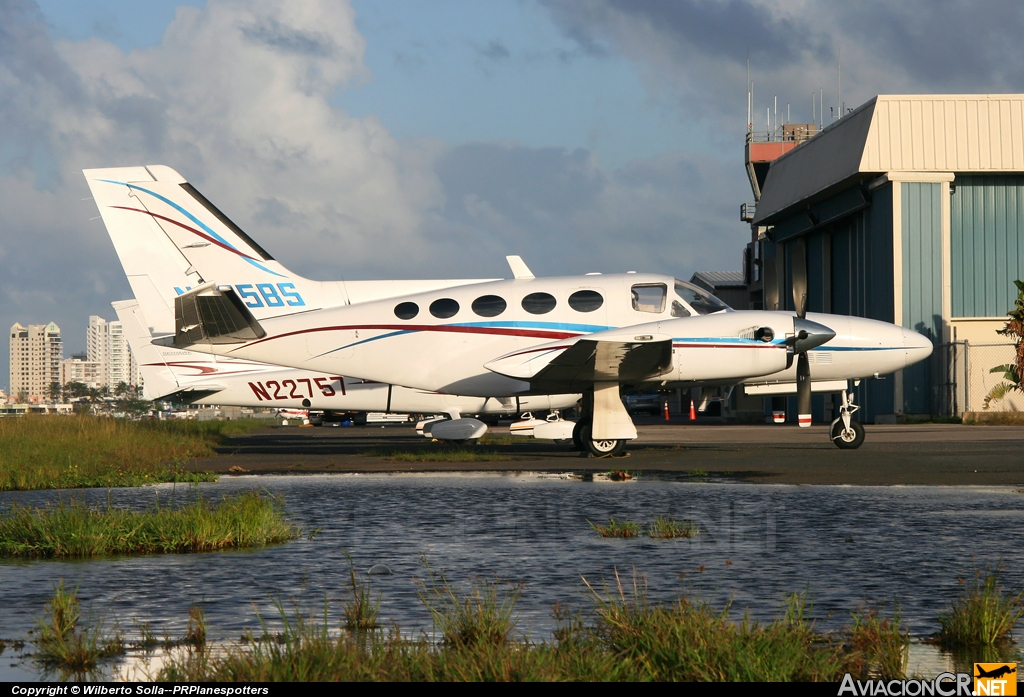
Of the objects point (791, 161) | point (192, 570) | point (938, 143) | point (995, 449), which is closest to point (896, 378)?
point (938, 143)

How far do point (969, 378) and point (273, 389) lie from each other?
28.2 metres

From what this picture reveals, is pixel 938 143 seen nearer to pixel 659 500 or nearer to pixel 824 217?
pixel 824 217

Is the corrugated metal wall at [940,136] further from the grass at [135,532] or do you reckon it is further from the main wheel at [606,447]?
the grass at [135,532]

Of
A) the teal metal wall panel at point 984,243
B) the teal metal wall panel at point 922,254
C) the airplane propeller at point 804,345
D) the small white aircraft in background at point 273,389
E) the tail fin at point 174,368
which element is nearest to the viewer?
the airplane propeller at point 804,345

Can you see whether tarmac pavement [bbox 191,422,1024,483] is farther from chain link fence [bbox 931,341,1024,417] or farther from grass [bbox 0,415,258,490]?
chain link fence [bbox 931,341,1024,417]

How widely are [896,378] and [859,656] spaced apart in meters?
39.5

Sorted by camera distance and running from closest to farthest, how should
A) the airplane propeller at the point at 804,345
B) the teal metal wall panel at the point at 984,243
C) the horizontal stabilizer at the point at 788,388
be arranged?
the airplane propeller at the point at 804,345 < the horizontal stabilizer at the point at 788,388 < the teal metal wall panel at the point at 984,243

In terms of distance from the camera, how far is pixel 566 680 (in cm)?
405

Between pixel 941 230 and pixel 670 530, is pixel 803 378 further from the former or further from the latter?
pixel 941 230

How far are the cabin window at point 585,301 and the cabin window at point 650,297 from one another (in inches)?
29.0

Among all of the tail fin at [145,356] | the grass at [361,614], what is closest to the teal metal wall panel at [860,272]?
the tail fin at [145,356]

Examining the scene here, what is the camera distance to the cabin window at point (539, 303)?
20.6 m

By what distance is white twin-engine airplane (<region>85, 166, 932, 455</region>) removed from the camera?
754 inches

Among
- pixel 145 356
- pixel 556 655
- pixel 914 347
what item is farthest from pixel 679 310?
pixel 556 655
